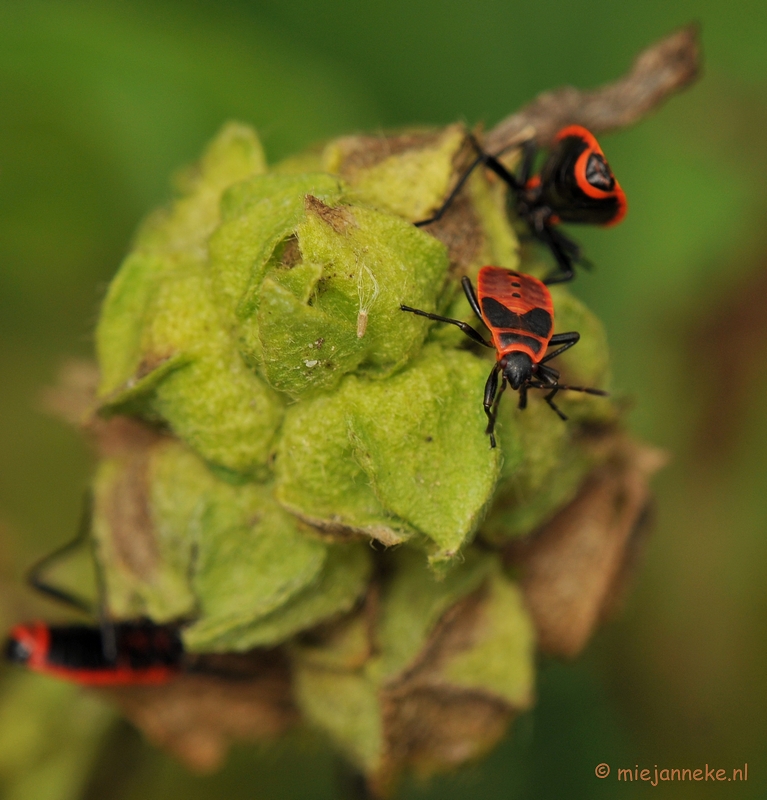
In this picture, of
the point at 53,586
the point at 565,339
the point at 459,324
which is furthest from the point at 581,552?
the point at 53,586

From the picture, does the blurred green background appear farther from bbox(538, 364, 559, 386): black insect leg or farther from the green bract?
bbox(538, 364, 559, 386): black insect leg

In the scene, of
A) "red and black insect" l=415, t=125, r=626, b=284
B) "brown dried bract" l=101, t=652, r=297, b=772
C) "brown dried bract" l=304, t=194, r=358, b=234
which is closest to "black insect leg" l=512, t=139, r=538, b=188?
"red and black insect" l=415, t=125, r=626, b=284

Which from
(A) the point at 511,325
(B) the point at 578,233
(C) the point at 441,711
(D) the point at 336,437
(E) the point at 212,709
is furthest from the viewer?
(B) the point at 578,233

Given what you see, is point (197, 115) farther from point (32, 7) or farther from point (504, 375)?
point (504, 375)

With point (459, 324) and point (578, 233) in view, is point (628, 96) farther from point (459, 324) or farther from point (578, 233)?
point (578, 233)

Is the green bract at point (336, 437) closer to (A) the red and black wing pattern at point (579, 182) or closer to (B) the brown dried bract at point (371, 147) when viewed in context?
(B) the brown dried bract at point (371, 147)

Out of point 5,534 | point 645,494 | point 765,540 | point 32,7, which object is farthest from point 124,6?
point 765,540
